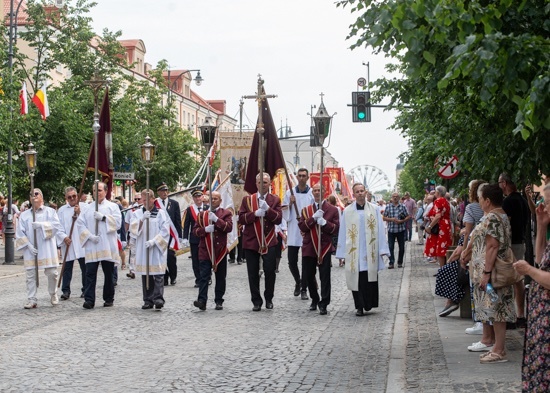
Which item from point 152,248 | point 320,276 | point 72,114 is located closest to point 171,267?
point 152,248

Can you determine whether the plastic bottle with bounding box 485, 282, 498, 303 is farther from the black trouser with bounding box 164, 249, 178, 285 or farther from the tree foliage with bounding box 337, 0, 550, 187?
the black trouser with bounding box 164, 249, 178, 285

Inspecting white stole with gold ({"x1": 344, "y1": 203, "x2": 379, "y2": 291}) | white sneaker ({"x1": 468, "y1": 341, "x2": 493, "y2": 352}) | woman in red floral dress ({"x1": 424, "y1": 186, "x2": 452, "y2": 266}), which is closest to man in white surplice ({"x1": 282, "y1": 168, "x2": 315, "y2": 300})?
white stole with gold ({"x1": 344, "y1": 203, "x2": 379, "y2": 291})

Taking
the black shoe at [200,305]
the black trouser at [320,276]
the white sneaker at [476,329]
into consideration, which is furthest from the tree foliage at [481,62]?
the black shoe at [200,305]

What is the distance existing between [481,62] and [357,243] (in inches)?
324

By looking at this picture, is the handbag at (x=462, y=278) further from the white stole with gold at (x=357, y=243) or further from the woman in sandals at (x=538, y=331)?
the woman in sandals at (x=538, y=331)

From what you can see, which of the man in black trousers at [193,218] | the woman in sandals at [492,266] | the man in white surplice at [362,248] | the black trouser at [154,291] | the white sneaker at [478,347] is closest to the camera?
the woman in sandals at [492,266]

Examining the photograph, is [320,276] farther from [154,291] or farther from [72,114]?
[72,114]

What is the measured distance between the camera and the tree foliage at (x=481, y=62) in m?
6.60

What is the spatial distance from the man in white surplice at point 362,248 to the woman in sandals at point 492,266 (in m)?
4.57

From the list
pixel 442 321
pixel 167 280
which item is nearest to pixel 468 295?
pixel 442 321

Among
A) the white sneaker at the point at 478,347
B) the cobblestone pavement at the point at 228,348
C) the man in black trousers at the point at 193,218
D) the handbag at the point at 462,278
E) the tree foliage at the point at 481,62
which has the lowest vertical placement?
the cobblestone pavement at the point at 228,348

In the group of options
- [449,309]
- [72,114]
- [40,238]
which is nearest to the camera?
[449,309]

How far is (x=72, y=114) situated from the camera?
105 feet

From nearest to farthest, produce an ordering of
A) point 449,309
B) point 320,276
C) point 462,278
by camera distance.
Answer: point 462,278 → point 449,309 → point 320,276
